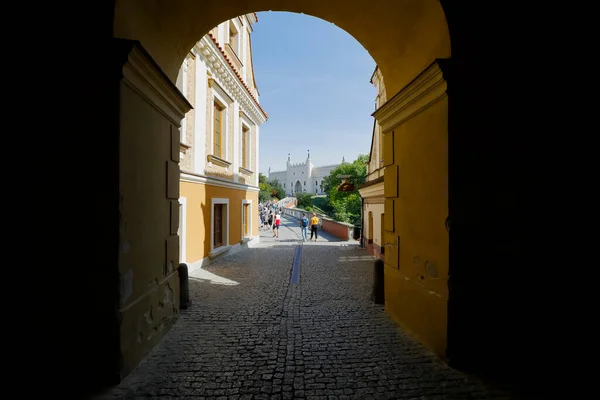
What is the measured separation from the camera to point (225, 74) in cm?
1070

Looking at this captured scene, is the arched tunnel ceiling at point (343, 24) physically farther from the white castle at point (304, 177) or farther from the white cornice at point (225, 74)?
the white castle at point (304, 177)

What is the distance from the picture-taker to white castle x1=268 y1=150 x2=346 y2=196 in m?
115

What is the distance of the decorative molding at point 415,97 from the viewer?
12.1 ft

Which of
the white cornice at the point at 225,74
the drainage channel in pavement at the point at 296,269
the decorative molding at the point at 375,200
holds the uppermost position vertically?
the white cornice at the point at 225,74

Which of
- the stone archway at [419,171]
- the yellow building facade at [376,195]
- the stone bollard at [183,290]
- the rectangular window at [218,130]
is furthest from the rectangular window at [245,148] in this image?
the stone archway at [419,171]

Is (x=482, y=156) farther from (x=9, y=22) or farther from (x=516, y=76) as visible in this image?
(x=9, y=22)

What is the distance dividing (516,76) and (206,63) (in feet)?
27.8

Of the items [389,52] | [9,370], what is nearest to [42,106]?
[9,370]

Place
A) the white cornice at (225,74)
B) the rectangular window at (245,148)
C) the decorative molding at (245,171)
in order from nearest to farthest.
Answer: the white cornice at (225,74)
the decorative molding at (245,171)
the rectangular window at (245,148)

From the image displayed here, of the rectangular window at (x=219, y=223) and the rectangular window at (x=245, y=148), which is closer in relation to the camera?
the rectangular window at (x=219, y=223)

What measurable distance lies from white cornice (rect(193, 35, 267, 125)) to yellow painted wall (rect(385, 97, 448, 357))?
6.78m

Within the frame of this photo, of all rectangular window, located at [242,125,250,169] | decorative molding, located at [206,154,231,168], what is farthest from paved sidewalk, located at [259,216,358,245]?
decorative molding, located at [206,154,231,168]

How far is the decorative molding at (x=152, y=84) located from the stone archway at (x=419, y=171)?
0.15 metres

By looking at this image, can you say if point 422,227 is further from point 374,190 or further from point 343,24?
point 374,190
